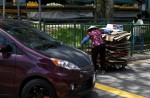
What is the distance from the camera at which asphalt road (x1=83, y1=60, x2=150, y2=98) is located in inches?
320

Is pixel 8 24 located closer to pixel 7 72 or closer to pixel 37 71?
pixel 7 72

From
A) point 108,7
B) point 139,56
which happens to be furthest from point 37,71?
point 108,7

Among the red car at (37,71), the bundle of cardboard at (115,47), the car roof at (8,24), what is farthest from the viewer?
the bundle of cardboard at (115,47)

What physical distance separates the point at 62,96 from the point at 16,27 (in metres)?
1.88

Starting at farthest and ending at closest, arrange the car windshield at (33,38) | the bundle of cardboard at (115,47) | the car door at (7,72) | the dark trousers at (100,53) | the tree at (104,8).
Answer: the tree at (104,8) < the bundle of cardboard at (115,47) < the dark trousers at (100,53) < the car windshield at (33,38) < the car door at (7,72)

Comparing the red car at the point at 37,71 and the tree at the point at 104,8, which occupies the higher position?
the tree at the point at 104,8

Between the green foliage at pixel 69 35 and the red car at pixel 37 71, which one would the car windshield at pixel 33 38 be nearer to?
the red car at pixel 37 71

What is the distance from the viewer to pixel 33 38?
25.0ft

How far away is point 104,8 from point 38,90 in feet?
31.8

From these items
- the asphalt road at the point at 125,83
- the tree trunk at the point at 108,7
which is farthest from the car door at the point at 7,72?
the tree trunk at the point at 108,7

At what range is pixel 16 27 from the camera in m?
7.59

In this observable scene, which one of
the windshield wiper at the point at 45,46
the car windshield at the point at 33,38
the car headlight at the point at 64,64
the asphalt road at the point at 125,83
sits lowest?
the asphalt road at the point at 125,83

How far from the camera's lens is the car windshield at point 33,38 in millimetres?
7188

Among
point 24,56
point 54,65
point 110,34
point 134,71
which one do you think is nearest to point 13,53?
point 24,56
